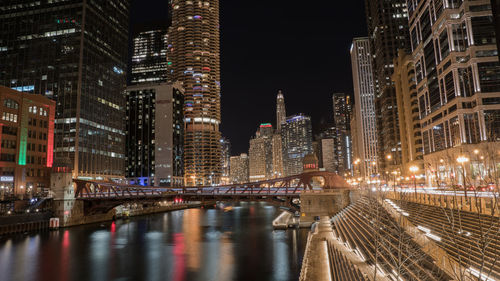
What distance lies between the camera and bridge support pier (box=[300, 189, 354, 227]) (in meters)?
62.5

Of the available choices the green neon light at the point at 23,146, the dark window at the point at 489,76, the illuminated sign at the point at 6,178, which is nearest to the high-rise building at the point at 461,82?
the dark window at the point at 489,76

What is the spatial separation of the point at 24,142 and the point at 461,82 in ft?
356

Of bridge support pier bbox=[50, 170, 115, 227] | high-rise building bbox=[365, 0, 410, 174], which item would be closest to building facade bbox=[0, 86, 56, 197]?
bridge support pier bbox=[50, 170, 115, 227]

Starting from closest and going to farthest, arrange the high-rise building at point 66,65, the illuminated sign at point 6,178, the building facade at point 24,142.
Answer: the illuminated sign at point 6,178 → the building facade at point 24,142 → the high-rise building at point 66,65

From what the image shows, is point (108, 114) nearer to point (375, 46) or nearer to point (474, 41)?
point (474, 41)

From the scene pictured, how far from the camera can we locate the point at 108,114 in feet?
418

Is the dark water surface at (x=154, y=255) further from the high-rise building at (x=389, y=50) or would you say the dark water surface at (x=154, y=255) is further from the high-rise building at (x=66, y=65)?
the high-rise building at (x=389, y=50)

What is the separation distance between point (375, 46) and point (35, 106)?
152 meters

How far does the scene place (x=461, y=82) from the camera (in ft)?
235

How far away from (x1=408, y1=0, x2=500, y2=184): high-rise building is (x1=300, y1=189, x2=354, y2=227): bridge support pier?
2123cm

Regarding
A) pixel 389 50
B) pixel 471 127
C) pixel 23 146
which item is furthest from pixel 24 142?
pixel 389 50

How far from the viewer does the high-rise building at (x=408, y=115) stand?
386 feet

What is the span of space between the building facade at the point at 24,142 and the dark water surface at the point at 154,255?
1148 inches

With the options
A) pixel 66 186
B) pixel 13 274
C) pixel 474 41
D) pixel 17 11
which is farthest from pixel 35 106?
pixel 474 41
